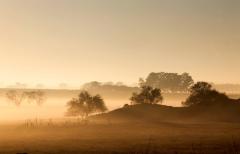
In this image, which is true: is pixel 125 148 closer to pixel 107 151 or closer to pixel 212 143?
pixel 107 151

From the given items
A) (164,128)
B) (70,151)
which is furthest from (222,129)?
(70,151)

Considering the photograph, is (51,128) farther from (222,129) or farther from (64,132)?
(222,129)

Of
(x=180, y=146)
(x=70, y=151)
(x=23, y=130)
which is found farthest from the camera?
(x=23, y=130)

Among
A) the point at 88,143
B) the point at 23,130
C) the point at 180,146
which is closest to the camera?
the point at 180,146

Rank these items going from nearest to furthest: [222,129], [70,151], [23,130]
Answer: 1. [70,151]
2. [222,129]
3. [23,130]

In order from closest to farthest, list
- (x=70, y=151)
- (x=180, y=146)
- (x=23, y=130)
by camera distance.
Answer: (x=70, y=151) → (x=180, y=146) → (x=23, y=130)

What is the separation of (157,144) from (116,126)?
233 ft

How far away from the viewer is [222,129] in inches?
6698

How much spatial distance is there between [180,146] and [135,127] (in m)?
70.8

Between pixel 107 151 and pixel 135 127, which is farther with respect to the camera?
pixel 135 127

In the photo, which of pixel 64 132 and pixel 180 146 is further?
pixel 64 132

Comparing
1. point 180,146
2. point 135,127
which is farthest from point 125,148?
point 135,127

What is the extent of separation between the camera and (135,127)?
611 feet

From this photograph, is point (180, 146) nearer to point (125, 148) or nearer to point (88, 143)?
point (125, 148)
